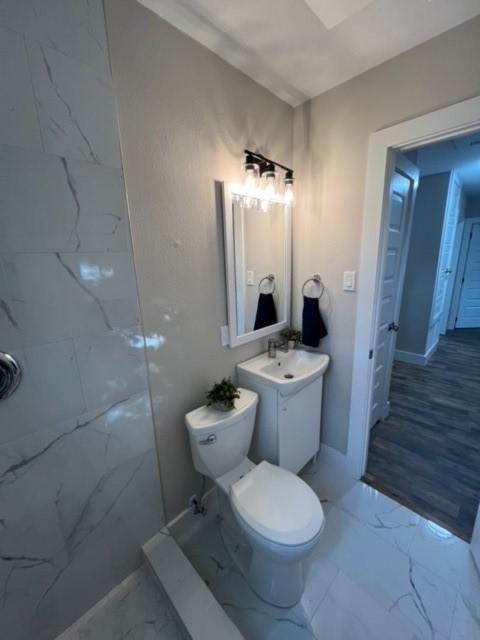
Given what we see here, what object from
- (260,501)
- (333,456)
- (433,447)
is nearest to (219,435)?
(260,501)

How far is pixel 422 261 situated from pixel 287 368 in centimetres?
282

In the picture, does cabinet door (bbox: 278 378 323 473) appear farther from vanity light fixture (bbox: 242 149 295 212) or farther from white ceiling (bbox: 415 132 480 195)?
white ceiling (bbox: 415 132 480 195)

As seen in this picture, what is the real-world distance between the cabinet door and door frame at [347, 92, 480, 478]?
0.76 ft

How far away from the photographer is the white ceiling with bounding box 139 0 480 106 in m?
1.03

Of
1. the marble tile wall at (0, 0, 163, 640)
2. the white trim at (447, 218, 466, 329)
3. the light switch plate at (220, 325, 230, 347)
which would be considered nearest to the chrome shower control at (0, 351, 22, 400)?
the marble tile wall at (0, 0, 163, 640)

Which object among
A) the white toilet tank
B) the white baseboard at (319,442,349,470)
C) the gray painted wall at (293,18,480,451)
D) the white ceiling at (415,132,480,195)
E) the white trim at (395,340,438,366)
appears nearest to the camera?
the gray painted wall at (293,18,480,451)

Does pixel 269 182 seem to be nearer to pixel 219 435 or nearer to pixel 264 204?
pixel 264 204

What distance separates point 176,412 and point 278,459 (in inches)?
26.8

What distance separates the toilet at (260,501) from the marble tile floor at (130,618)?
0.40 meters

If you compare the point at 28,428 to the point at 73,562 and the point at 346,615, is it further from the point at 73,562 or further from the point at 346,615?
the point at 346,615

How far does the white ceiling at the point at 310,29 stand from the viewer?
1032 millimetres

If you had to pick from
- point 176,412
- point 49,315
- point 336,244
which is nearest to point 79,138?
point 49,315

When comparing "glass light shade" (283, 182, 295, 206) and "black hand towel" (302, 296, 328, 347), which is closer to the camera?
"glass light shade" (283, 182, 295, 206)

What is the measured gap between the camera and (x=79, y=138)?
93cm
